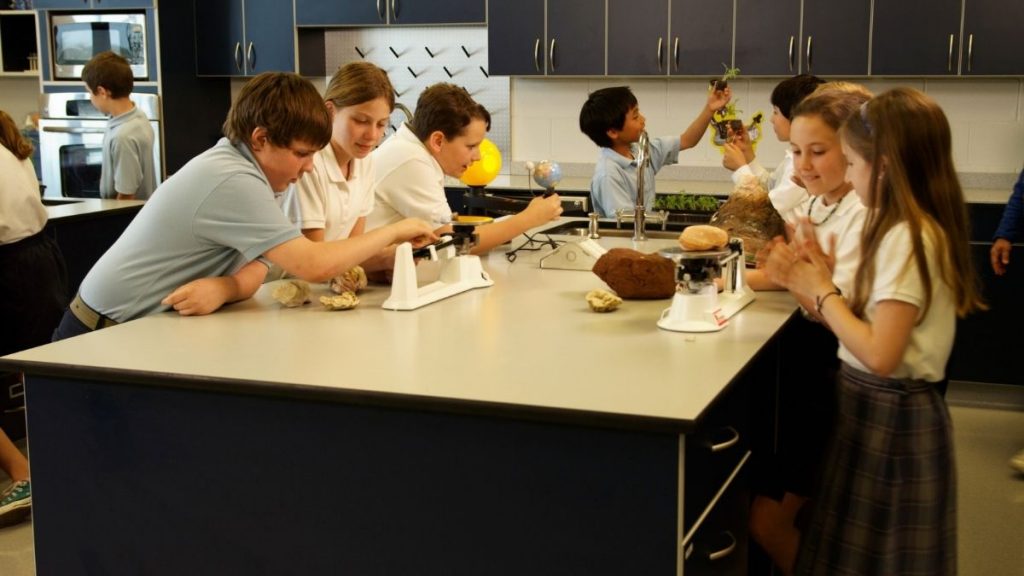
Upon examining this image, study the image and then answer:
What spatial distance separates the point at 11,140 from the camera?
379cm

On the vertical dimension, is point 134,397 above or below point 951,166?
below

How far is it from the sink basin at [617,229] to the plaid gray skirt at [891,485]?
152 centimetres

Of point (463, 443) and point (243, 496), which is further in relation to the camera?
point (243, 496)

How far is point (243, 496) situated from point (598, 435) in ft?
2.13

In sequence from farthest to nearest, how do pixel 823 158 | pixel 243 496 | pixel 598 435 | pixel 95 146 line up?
pixel 95 146
pixel 823 158
pixel 243 496
pixel 598 435

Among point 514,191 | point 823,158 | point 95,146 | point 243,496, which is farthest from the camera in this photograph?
point 95,146

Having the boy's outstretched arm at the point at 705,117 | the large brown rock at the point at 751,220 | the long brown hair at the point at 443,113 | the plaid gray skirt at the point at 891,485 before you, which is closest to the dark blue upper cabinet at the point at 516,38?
the boy's outstretched arm at the point at 705,117

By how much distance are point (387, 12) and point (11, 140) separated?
2683mm

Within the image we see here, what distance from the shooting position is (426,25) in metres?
6.07

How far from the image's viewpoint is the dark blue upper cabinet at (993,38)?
4.97 metres

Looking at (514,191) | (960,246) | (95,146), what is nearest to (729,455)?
(960,246)

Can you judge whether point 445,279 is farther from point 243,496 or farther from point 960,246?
point 960,246

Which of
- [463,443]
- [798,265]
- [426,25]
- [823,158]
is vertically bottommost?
[463,443]

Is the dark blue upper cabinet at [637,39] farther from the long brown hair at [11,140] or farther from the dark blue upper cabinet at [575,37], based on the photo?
the long brown hair at [11,140]
